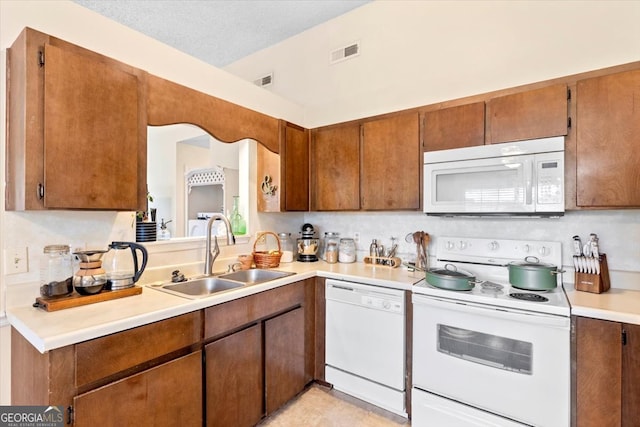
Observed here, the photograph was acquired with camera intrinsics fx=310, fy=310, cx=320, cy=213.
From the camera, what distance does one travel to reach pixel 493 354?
5.72ft

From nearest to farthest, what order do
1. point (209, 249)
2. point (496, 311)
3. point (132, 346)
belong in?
1. point (132, 346)
2. point (496, 311)
3. point (209, 249)

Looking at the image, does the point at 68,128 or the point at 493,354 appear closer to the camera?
the point at 68,128

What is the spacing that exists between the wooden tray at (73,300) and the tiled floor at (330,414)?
1.24m

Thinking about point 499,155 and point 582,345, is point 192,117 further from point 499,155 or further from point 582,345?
point 582,345

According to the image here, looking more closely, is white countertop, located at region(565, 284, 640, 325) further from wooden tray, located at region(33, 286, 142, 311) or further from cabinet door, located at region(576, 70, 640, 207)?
wooden tray, located at region(33, 286, 142, 311)

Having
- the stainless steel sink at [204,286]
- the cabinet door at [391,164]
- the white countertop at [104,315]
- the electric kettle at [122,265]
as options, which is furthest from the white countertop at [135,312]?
the cabinet door at [391,164]

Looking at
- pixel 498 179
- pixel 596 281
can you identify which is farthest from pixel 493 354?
pixel 498 179

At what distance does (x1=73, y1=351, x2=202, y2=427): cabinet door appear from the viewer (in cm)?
124

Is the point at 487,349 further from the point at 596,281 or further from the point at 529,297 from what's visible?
the point at 596,281

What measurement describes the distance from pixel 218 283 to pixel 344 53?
7.96 ft

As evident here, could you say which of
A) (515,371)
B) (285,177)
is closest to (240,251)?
(285,177)

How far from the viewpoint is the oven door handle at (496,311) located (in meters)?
1.57

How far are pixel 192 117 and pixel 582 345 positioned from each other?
2.59 m

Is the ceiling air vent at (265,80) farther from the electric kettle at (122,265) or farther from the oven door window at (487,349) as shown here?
the oven door window at (487,349)
